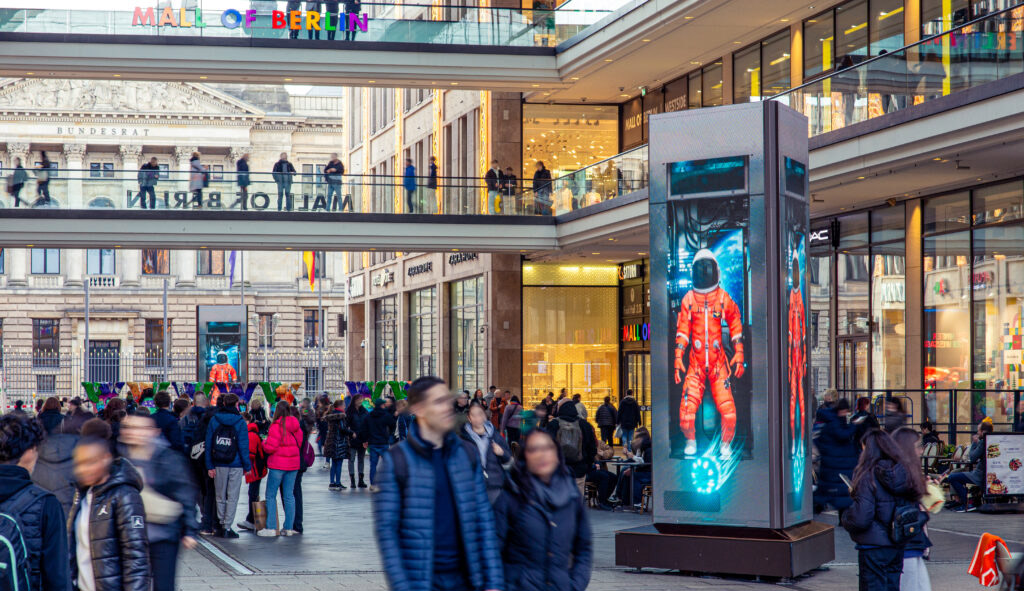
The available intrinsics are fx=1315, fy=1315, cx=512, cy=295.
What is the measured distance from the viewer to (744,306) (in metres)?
12.0

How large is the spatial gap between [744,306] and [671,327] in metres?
0.79

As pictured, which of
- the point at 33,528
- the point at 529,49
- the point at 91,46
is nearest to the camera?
the point at 33,528

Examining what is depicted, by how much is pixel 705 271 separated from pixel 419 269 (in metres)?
31.0

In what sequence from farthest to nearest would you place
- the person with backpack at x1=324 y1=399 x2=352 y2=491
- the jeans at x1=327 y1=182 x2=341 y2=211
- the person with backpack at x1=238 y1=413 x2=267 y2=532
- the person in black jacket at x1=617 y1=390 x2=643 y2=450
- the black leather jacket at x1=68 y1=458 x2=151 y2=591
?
the jeans at x1=327 y1=182 x2=341 y2=211, the person in black jacket at x1=617 y1=390 x2=643 y2=450, the person with backpack at x1=324 y1=399 x2=352 y2=491, the person with backpack at x1=238 y1=413 x2=267 y2=532, the black leather jacket at x1=68 y1=458 x2=151 y2=591

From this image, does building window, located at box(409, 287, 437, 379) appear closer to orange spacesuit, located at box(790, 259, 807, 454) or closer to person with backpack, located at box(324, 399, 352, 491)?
person with backpack, located at box(324, 399, 352, 491)

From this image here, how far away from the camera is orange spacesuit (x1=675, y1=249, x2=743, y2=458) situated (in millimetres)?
12023

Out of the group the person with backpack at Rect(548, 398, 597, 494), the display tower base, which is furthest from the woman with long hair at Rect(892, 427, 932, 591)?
the person with backpack at Rect(548, 398, 597, 494)

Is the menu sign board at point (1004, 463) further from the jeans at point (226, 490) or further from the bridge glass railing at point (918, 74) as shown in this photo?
the jeans at point (226, 490)

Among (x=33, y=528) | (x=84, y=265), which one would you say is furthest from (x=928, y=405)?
(x=84, y=265)

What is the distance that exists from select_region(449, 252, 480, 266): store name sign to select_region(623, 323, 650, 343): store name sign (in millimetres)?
4695

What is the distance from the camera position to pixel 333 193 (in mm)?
31297

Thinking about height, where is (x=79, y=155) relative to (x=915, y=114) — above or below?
above

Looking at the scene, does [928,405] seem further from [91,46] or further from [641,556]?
[91,46]

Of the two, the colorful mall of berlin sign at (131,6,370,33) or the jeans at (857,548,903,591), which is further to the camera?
the colorful mall of berlin sign at (131,6,370,33)
